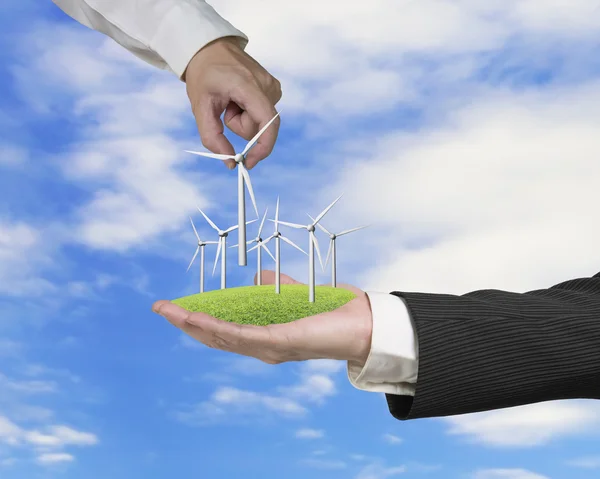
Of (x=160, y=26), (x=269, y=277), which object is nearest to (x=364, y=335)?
(x=269, y=277)

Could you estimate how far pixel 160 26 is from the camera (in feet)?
14.6

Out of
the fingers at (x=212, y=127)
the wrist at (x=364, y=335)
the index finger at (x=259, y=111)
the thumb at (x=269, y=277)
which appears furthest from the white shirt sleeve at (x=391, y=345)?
the thumb at (x=269, y=277)

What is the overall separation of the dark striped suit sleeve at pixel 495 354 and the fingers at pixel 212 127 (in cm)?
167

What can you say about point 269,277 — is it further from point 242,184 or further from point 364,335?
point 364,335

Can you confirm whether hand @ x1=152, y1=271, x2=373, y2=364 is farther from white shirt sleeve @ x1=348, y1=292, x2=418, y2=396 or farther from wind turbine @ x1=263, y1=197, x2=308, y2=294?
wind turbine @ x1=263, y1=197, x2=308, y2=294

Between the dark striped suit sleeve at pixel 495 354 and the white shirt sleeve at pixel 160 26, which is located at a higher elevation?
the white shirt sleeve at pixel 160 26

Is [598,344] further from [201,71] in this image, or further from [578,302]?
[201,71]

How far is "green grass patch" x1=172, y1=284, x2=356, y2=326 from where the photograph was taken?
3457 millimetres

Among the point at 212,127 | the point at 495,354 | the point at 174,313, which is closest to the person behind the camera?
the point at 495,354

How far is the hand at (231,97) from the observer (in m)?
3.81

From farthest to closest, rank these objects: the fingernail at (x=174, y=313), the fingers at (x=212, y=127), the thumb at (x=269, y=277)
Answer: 1. the thumb at (x=269, y=277)
2. the fingers at (x=212, y=127)
3. the fingernail at (x=174, y=313)

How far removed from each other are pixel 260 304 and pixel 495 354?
55.2 inches

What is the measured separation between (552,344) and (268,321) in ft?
4.69

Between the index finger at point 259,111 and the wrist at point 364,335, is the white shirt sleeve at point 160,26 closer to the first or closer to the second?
the index finger at point 259,111
